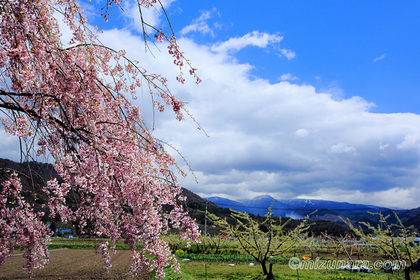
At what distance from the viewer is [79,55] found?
15.5 ft

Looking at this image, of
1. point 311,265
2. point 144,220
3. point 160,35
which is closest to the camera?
point 160,35

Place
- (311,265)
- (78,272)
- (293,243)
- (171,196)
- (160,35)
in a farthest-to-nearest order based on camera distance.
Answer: (311,265)
(78,272)
(293,243)
(171,196)
(160,35)

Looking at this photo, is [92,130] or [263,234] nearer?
[92,130]

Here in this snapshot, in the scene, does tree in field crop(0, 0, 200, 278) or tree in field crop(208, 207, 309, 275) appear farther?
tree in field crop(208, 207, 309, 275)

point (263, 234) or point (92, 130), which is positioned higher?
point (92, 130)

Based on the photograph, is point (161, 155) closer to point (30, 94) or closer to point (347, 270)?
point (30, 94)

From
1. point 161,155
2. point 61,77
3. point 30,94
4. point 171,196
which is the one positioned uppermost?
point 61,77

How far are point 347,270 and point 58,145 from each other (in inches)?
558

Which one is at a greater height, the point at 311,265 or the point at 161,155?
the point at 161,155

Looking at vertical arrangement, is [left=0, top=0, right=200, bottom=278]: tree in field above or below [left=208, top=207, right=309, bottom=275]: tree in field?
above

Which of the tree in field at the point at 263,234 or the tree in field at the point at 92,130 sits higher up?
the tree in field at the point at 92,130

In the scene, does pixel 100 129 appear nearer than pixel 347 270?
Yes

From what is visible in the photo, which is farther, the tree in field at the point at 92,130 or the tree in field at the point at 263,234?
the tree in field at the point at 263,234

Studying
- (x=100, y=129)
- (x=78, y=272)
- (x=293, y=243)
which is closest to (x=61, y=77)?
(x=100, y=129)
